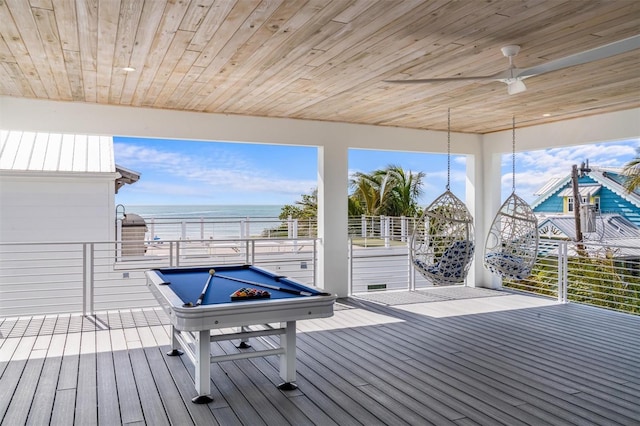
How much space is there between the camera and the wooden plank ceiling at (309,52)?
3098mm

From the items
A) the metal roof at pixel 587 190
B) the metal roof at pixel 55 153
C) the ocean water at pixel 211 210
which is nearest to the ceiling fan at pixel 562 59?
the metal roof at pixel 55 153

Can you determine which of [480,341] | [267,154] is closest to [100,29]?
[480,341]

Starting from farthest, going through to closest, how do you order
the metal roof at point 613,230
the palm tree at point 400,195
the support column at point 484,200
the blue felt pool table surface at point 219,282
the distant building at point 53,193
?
the palm tree at point 400,195 < the metal roof at point 613,230 < the support column at point 484,200 < the distant building at point 53,193 < the blue felt pool table surface at point 219,282

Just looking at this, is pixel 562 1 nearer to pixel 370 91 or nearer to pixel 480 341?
pixel 370 91

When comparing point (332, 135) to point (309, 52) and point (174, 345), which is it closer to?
point (309, 52)

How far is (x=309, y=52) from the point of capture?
397cm

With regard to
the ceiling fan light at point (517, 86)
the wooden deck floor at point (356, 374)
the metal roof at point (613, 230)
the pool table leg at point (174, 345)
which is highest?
the ceiling fan light at point (517, 86)

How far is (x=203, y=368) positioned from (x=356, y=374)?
4.20ft

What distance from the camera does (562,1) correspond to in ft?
9.68

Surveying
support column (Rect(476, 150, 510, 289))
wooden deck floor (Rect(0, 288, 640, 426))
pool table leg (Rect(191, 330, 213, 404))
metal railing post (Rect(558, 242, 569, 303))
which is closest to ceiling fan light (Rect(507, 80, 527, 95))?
wooden deck floor (Rect(0, 288, 640, 426))

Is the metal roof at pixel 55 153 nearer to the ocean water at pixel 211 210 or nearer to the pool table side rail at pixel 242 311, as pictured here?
the pool table side rail at pixel 242 311

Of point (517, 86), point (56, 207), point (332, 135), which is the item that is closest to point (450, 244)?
point (332, 135)

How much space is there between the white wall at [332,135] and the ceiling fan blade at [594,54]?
140 inches

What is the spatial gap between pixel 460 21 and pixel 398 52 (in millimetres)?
754
